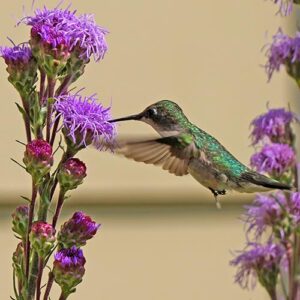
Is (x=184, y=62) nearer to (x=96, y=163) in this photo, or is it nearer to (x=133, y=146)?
(x=96, y=163)

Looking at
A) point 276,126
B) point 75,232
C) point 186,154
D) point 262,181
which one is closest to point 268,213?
point 276,126

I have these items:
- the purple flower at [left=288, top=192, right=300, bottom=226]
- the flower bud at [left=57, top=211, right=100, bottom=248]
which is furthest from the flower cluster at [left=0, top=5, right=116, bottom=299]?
the purple flower at [left=288, top=192, right=300, bottom=226]

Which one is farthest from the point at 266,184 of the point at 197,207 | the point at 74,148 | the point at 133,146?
the point at 197,207

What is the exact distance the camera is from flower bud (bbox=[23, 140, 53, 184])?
2.18m

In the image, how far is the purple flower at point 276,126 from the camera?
3258mm

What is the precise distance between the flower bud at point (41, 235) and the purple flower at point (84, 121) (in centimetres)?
23

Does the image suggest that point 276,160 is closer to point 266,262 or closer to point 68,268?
point 266,262

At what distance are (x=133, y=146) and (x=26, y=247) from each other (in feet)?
1.30

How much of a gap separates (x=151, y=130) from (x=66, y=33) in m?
2.76

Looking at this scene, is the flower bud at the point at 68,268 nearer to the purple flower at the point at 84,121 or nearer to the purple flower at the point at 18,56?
the purple flower at the point at 84,121

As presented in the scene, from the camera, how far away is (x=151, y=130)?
5023 millimetres

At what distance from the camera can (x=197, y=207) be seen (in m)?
5.11

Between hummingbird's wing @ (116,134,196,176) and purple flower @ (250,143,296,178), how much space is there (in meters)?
0.57

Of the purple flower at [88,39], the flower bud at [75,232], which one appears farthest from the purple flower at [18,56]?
the flower bud at [75,232]
